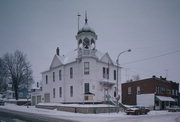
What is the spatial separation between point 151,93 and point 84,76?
18552mm

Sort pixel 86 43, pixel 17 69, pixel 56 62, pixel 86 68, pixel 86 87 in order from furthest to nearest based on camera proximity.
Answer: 1. pixel 17 69
2. pixel 56 62
3. pixel 86 43
4. pixel 86 68
5. pixel 86 87

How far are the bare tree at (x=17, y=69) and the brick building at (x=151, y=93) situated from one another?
3537cm

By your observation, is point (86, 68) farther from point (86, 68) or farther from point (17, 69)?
point (17, 69)

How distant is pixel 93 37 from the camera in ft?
129

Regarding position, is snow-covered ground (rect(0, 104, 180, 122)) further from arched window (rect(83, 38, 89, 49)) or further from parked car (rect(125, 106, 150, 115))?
arched window (rect(83, 38, 89, 49))

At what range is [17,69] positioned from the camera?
65.0 metres

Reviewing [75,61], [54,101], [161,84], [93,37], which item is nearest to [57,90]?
[54,101]

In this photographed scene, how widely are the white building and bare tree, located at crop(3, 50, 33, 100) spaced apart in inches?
1015

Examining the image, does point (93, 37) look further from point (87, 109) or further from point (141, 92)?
point (141, 92)

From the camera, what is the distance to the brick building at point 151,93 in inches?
1787

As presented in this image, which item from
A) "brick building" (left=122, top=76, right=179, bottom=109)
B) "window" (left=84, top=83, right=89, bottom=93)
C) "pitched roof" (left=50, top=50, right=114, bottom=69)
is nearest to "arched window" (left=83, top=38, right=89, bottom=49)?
"pitched roof" (left=50, top=50, right=114, bottom=69)

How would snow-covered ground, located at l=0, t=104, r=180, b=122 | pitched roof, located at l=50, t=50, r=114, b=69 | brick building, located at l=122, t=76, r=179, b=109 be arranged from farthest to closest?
brick building, located at l=122, t=76, r=179, b=109, pitched roof, located at l=50, t=50, r=114, b=69, snow-covered ground, located at l=0, t=104, r=180, b=122

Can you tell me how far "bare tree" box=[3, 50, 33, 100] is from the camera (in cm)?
6438

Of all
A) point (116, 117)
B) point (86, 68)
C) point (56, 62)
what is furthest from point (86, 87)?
point (116, 117)
